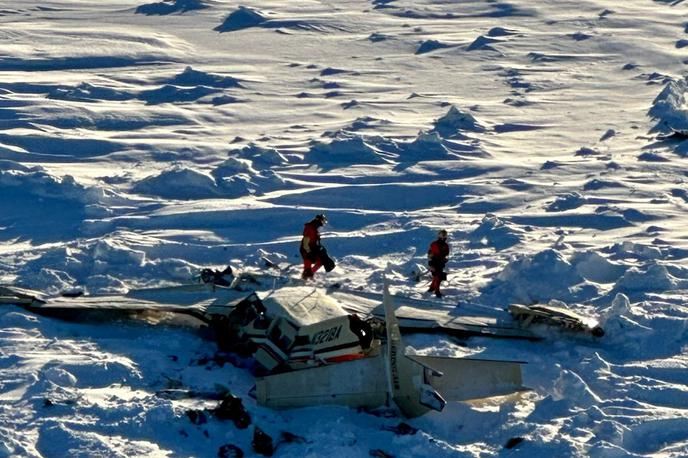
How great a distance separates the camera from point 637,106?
31562 mm

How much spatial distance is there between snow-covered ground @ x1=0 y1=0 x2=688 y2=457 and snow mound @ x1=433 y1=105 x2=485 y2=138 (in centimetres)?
7

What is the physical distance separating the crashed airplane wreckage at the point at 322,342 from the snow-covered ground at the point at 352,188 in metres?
0.26

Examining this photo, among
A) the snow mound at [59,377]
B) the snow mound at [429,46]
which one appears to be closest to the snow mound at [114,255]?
the snow mound at [59,377]

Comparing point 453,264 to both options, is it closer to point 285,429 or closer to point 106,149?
point 285,429

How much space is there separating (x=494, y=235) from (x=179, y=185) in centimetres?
648

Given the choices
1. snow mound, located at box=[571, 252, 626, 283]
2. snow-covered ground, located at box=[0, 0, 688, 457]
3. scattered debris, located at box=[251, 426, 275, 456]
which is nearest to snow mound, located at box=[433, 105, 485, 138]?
snow-covered ground, located at box=[0, 0, 688, 457]

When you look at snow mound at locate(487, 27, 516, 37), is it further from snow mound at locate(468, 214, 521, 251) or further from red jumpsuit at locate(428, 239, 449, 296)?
red jumpsuit at locate(428, 239, 449, 296)

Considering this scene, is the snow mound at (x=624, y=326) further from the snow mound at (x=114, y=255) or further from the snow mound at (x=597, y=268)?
the snow mound at (x=114, y=255)

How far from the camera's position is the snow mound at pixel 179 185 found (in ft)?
78.0

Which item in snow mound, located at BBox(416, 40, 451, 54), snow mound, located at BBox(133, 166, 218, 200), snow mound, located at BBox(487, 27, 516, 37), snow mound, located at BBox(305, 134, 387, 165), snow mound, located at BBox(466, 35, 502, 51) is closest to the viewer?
snow mound, located at BBox(133, 166, 218, 200)

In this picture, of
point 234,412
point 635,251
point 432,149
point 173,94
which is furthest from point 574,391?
point 173,94

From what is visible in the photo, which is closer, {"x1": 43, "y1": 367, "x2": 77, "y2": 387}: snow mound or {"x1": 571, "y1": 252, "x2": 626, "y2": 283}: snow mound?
{"x1": 43, "y1": 367, "x2": 77, "y2": 387}: snow mound

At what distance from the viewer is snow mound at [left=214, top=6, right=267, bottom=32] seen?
39625mm

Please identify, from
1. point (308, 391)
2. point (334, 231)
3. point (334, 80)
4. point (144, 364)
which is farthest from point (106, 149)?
point (308, 391)
